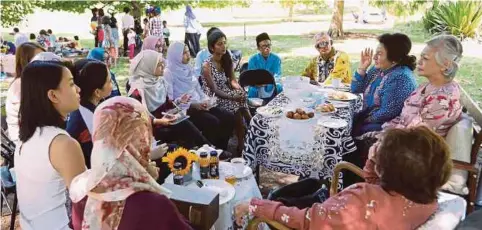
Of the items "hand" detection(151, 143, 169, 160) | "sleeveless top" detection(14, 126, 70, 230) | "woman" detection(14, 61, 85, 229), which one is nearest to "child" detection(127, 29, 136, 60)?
"hand" detection(151, 143, 169, 160)

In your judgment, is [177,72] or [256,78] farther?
[256,78]

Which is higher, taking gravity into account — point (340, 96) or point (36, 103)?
point (36, 103)

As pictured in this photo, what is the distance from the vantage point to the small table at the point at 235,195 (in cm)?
222

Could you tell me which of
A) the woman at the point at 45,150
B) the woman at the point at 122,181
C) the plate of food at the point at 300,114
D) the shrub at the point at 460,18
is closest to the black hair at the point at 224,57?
the plate of food at the point at 300,114

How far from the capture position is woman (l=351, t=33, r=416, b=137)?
352 centimetres

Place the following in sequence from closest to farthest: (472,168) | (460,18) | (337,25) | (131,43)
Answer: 1. (472,168)
2. (131,43)
3. (460,18)
4. (337,25)

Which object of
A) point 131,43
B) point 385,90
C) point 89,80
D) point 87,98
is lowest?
point 131,43

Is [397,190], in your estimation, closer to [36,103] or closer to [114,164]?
[114,164]

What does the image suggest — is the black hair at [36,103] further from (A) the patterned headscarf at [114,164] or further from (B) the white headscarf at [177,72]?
(B) the white headscarf at [177,72]

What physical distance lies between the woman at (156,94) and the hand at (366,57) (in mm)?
1702

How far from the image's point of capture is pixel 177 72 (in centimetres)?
449

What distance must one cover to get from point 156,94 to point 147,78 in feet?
0.56

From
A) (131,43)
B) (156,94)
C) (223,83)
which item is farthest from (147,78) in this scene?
(131,43)

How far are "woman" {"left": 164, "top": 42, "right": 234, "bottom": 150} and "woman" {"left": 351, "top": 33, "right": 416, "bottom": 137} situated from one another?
137 centimetres
